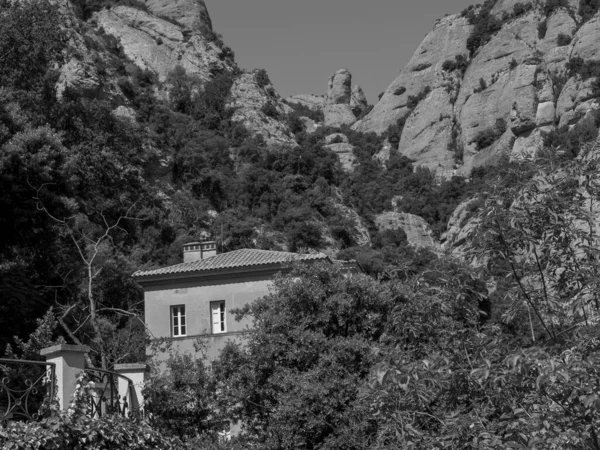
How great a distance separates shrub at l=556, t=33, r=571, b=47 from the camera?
299ft

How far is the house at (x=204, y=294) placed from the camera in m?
34.8

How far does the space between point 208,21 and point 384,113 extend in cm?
2476

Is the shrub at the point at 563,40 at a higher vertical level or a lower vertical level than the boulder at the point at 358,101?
lower

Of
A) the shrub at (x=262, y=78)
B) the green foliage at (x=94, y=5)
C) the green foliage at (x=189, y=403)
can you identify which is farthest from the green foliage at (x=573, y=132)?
the green foliage at (x=189, y=403)

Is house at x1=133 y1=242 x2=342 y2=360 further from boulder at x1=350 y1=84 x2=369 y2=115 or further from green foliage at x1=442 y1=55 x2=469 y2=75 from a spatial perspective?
boulder at x1=350 y1=84 x2=369 y2=115

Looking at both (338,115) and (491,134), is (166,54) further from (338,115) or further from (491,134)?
(338,115)

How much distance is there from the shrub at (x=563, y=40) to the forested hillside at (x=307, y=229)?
270 cm

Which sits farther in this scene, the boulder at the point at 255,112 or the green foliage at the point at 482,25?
the green foliage at the point at 482,25

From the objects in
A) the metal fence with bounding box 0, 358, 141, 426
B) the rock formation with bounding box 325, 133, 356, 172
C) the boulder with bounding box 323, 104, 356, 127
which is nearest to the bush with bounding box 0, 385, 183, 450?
the metal fence with bounding box 0, 358, 141, 426

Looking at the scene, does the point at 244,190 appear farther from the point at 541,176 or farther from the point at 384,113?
the point at 541,176

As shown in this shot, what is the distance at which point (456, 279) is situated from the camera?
10.1 metres

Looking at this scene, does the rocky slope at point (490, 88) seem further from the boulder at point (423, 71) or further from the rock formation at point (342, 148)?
the rock formation at point (342, 148)

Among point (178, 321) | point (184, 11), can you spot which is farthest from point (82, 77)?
point (184, 11)

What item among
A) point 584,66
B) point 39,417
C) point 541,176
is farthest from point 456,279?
point 584,66
